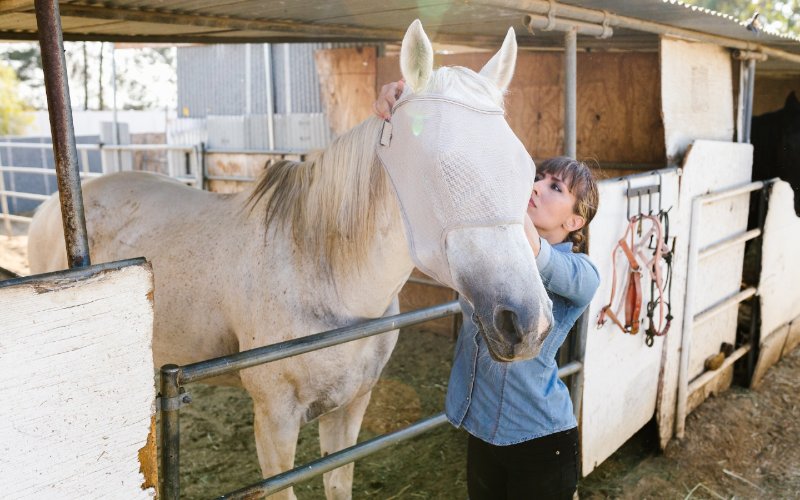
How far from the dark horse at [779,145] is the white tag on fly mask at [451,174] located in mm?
3856

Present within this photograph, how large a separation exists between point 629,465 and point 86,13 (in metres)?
3.55

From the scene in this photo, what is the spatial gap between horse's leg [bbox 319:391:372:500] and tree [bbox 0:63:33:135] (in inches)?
881

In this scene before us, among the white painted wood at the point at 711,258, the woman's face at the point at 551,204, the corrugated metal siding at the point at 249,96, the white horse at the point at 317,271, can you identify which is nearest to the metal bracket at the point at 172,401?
the white horse at the point at 317,271

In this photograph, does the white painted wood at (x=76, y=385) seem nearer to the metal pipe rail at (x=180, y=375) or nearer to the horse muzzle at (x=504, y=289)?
the metal pipe rail at (x=180, y=375)

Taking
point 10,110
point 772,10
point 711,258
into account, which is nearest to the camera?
point 711,258

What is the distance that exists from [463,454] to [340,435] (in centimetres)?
127

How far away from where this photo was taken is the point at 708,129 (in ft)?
12.3

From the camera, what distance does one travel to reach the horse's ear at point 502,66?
1738 mm

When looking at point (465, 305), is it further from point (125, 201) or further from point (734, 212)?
point (734, 212)

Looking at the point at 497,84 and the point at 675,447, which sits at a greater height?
the point at 497,84

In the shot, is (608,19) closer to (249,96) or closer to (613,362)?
(613,362)

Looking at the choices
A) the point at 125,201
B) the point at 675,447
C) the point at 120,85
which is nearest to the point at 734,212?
the point at 675,447

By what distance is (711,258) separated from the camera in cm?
375

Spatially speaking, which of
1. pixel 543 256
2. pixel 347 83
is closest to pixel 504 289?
pixel 543 256
